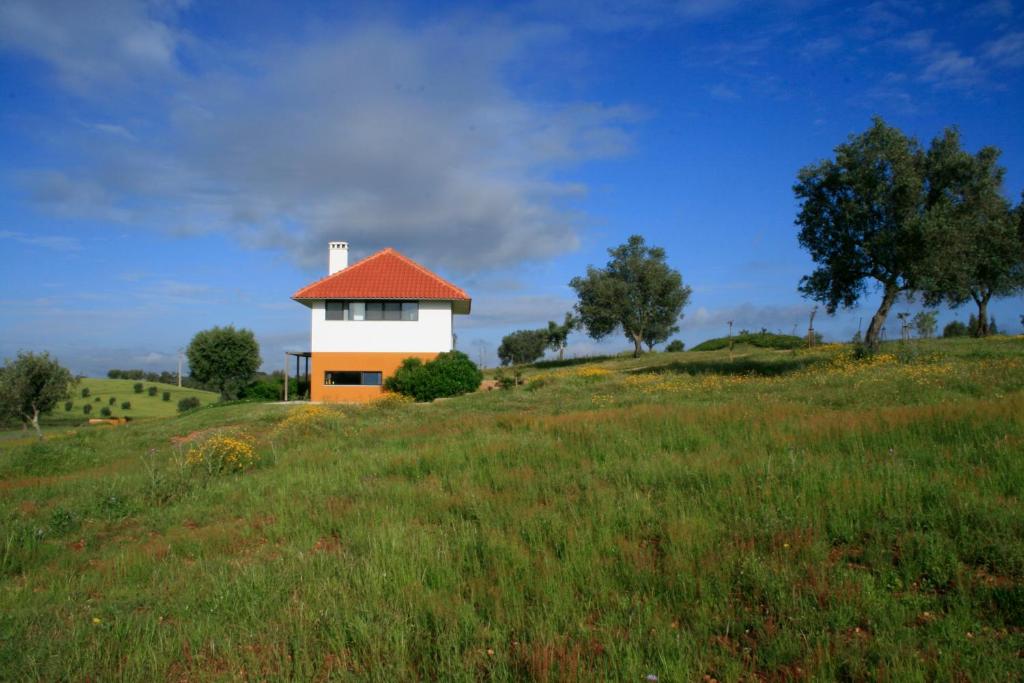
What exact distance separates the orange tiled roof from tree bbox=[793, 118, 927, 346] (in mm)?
17089

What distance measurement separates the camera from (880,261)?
952 inches

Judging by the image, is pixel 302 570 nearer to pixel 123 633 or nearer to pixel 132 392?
pixel 123 633

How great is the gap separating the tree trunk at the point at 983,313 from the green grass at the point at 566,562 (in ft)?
101

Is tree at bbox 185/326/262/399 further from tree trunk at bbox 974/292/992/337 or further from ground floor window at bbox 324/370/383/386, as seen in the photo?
tree trunk at bbox 974/292/992/337

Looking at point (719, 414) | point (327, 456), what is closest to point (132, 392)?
point (327, 456)

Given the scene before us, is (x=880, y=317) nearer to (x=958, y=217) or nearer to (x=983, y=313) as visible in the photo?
(x=958, y=217)

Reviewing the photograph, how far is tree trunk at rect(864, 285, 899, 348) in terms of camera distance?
81.6 ft

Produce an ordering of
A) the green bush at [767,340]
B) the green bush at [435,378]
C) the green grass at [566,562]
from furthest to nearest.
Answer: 1. the green bush at [767,340]
2. the green bush at [435,378]
3. the green grass at [566,562]

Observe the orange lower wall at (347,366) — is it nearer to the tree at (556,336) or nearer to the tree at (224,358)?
the tree at (224,358)

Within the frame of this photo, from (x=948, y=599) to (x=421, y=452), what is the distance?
768cm

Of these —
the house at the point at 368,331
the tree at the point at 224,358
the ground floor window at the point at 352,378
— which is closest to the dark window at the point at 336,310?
the house at the point at 368,331

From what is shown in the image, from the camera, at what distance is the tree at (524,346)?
7362 centimetres

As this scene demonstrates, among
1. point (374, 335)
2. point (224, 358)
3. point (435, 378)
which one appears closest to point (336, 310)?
point (374, 335)

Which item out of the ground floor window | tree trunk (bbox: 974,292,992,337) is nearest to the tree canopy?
tree trunk (bbox: 974,292,992,337)
